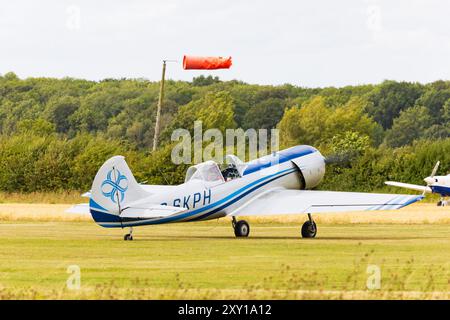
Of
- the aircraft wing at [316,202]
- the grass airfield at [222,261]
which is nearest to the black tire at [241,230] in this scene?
the grass airfield at [222,261]

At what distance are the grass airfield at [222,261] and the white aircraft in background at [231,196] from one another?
1.98ft

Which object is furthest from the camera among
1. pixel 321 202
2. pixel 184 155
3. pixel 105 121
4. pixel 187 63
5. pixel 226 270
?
pixel 105 121

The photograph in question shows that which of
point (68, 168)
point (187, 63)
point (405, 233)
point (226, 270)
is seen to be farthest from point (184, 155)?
point (226, 270)

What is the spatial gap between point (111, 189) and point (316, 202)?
4.52m

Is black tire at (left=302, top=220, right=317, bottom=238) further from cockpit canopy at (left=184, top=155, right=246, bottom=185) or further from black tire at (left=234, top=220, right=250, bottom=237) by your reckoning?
cockpit canopy at (left=184, top=155, right=246, bottom=185)

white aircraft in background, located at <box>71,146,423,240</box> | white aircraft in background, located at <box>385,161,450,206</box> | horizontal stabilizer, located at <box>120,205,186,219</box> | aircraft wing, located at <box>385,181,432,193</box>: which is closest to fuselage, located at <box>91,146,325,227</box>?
white aircraft in background, located at <box>71,146,423,240</box>

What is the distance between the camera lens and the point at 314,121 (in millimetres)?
66188

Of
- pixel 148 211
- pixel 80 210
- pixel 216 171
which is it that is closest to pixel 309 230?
pixel 216 171

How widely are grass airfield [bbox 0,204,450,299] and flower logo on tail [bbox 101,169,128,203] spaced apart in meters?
0.98

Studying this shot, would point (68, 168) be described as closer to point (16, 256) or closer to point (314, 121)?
point (314, 121)

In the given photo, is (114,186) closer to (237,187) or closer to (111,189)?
(111,189)

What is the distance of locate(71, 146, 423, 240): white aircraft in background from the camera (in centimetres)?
2452

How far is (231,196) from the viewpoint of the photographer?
87.6ft
